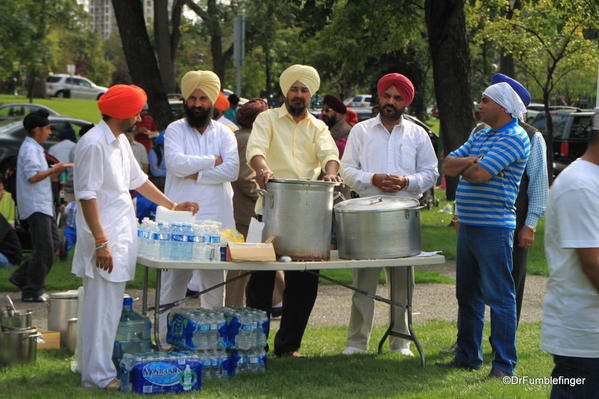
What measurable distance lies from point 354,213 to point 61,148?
10.4m

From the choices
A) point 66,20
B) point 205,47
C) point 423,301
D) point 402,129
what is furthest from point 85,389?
point 205,47

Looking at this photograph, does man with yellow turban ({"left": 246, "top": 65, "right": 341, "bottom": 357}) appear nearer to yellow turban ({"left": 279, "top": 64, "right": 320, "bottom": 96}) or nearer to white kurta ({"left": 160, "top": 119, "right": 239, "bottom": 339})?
yellow turban ({"left": 279, "top": 64, "right": 320, "bottom": 96})

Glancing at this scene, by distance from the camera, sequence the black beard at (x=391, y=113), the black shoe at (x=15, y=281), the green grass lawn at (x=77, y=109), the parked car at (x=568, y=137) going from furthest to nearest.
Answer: the green grass lawn at (x=77, y=109) → the parked car at (x=568, y=137) → the black shoe at (x=15, y=281) → the black beard at (x=391, y=113)

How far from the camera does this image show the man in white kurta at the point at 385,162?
782 centimetres

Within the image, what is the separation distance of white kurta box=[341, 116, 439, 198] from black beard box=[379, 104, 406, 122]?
7cm

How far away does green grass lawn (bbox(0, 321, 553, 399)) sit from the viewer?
259 inches

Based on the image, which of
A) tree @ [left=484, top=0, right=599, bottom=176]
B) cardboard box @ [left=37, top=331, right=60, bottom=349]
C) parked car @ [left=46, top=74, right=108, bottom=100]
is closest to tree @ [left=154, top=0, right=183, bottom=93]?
tree @ [left=484, top=0, right=599, bottom=176]

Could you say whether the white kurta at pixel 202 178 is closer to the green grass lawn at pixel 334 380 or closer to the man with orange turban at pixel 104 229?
the green grass lawn at pixel 334 380

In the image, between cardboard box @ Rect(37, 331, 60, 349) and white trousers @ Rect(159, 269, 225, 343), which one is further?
cardboard box @ Rect(37, 331, 60, 349)

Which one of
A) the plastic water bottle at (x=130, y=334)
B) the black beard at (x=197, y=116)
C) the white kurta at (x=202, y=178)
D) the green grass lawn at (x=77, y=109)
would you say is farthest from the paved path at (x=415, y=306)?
the green grass lawn at (x=77, y=109)

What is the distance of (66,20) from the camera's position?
34.1 meters

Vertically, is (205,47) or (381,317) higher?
(205,47)

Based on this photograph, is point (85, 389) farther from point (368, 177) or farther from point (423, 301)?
Answer: point (423, 301)

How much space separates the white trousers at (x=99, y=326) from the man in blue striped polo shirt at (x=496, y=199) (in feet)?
8.33
